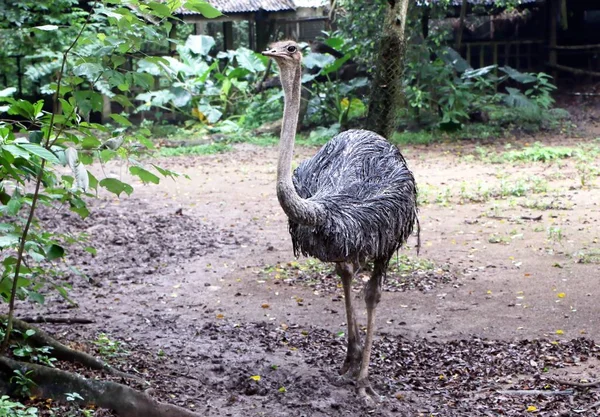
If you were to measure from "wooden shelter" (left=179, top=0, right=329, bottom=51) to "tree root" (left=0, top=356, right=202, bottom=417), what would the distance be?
1513 centimetres

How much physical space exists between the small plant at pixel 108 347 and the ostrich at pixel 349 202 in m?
1.29

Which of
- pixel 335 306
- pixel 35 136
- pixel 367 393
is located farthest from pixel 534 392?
pixel 35 136

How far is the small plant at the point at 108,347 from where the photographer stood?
16.0 feet

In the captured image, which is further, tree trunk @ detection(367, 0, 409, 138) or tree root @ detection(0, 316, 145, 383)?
tree trunk @ detection(367, 0, 409, 138)

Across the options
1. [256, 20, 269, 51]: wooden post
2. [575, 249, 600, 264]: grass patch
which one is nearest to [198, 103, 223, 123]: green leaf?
[256, 20, 269, 51]: wooden post

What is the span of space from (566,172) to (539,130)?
13.3 feet

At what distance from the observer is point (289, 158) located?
13.9 ft

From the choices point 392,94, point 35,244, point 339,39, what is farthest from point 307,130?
point 35,244

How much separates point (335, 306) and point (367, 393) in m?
1.77

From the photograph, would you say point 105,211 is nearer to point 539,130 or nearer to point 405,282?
point 405,282

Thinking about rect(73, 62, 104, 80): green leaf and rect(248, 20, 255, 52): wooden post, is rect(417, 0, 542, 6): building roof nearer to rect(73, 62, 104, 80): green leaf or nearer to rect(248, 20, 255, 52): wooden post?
rect(248, 20, 255, 52): wooden post

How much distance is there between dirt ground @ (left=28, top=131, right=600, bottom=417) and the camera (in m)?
4.75

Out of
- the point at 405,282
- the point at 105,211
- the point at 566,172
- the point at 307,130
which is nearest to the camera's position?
the point at 405,282

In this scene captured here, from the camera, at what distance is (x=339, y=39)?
15734 mm
